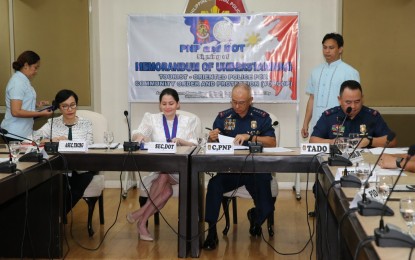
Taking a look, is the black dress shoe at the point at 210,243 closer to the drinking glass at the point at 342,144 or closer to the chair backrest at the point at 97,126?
the drinking glass at the point at 342,144

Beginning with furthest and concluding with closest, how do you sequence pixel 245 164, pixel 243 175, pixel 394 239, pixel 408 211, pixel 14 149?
pixel 243 175
pixel 245 164
pixel 14 149
pixel 408 211
pixel 394 239

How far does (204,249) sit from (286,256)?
545 millimetres

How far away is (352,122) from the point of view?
4.02 metres

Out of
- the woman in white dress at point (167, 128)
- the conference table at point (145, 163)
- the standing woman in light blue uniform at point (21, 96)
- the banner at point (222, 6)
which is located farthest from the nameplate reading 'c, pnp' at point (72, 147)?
the banner at point (222, 6)

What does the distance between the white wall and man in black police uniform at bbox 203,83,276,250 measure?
179 cm

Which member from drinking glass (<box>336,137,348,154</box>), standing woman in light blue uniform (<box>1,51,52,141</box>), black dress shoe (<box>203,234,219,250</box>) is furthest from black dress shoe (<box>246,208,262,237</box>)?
standing woman in light blue uniform (<box>1,51,52,141</box>)

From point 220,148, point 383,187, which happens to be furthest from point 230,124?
point 383,187

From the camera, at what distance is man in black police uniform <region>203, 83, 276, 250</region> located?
396 cm

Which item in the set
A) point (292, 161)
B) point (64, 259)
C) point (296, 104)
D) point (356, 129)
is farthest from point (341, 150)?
point (296, 104)

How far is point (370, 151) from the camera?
367cm

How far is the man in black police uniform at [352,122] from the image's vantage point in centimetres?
390

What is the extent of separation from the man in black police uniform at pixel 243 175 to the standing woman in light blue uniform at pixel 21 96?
1580 millimetres

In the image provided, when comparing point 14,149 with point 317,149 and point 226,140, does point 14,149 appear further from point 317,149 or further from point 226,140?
point 317,149

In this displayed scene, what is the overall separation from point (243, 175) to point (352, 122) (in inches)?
32.8
